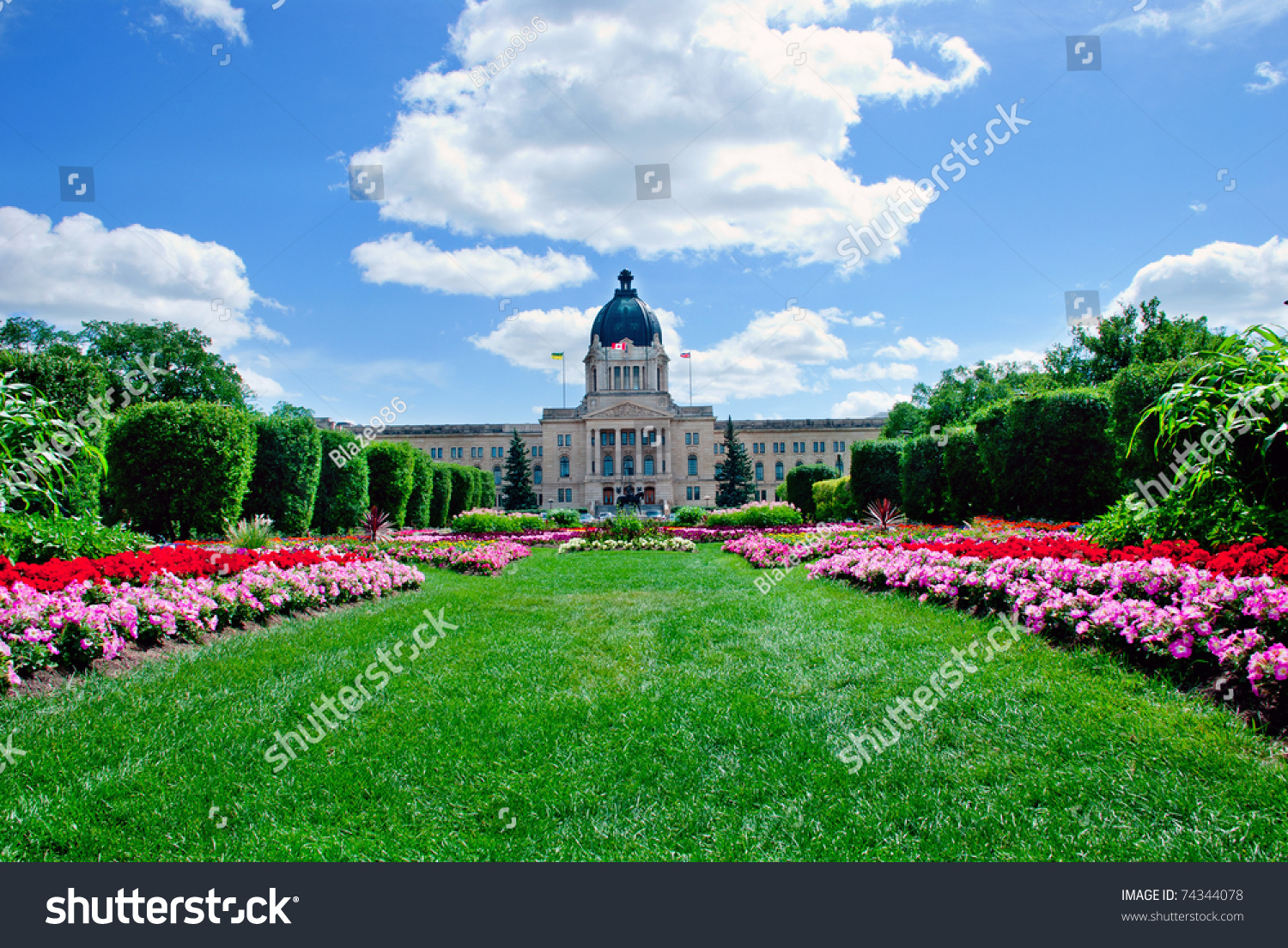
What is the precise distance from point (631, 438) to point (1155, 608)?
80804 mm

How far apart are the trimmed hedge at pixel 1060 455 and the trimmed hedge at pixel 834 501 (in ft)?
26.8

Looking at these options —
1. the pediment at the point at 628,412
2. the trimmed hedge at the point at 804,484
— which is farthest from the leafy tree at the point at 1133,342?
the pediment at the point at 628,412

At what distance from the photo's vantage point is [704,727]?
385cm

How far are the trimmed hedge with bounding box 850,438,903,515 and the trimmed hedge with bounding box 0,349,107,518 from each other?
1951 centimetres

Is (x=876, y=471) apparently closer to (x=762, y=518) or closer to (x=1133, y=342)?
(x=762, y=518)

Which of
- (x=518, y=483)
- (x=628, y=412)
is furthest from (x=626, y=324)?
(x=518, y=483)

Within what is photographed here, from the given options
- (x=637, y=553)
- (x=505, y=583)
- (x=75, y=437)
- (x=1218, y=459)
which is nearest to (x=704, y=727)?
(x=1218, y=459)

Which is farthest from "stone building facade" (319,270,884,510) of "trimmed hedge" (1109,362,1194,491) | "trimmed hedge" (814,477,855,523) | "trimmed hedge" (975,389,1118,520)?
"trimmed hedge" (1109,362,1194,491)

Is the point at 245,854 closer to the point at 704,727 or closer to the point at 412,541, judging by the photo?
the point at 704,727

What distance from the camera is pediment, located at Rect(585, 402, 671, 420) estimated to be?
83.3m

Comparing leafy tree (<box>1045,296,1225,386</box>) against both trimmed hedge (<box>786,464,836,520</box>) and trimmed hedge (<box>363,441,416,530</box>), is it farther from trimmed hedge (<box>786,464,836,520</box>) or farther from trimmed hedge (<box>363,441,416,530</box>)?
trimmed hedge (<box>363,441,416,530</box>)

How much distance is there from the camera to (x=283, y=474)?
17594 millimetres

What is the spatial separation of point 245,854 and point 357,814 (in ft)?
1.36

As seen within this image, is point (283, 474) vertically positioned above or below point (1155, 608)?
above
